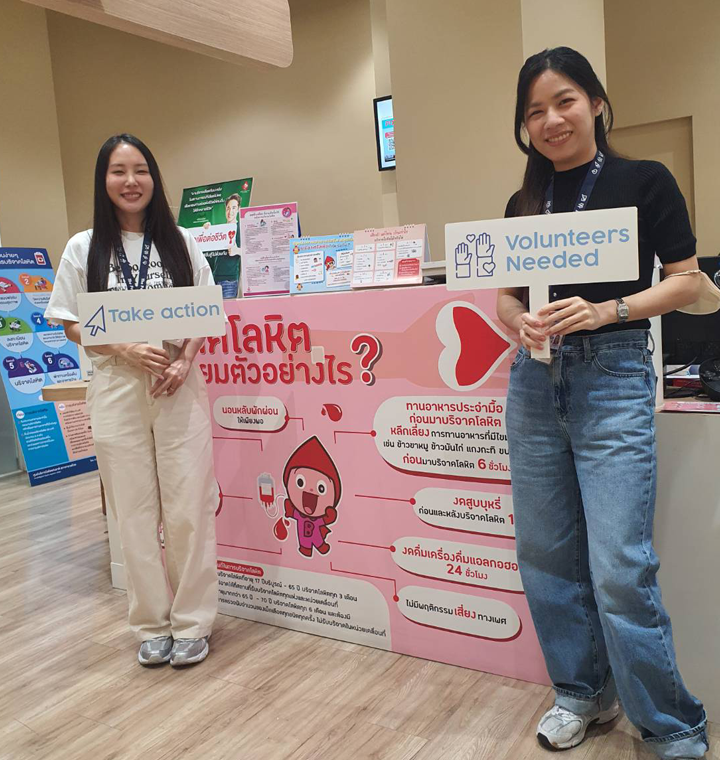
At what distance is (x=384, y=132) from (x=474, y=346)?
3880mm

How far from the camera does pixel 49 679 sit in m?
2.24

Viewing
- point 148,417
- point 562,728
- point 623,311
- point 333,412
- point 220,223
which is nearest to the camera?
point 623,311

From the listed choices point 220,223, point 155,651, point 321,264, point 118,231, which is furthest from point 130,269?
point 155,651

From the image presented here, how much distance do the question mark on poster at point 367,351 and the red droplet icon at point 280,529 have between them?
626 millimetres

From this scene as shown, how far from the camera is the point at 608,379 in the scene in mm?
1478

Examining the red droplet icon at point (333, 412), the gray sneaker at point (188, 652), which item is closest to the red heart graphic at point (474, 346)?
the red droplet icon at point (333, 412)

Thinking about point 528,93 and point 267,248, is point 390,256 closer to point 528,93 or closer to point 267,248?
point 267,248

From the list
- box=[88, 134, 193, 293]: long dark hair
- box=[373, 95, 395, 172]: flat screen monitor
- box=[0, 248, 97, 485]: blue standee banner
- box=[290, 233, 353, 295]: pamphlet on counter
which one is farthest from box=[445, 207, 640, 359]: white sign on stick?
box=[0, 248, 97, 485]: blue standee banner

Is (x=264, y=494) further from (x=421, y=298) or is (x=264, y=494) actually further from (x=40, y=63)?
(x=40, y=63)

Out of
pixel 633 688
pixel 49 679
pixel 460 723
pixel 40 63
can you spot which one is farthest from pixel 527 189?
pixel 40 63

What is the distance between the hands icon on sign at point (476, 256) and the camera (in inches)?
61.8

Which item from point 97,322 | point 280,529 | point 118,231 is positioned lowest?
point 280,529

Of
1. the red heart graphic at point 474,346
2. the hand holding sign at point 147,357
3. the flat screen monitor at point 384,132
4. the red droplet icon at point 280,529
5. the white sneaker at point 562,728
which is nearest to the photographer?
the white sneaker at point 562,728

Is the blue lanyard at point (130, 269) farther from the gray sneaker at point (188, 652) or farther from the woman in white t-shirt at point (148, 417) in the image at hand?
the gray sneaker at point (188, 652)
